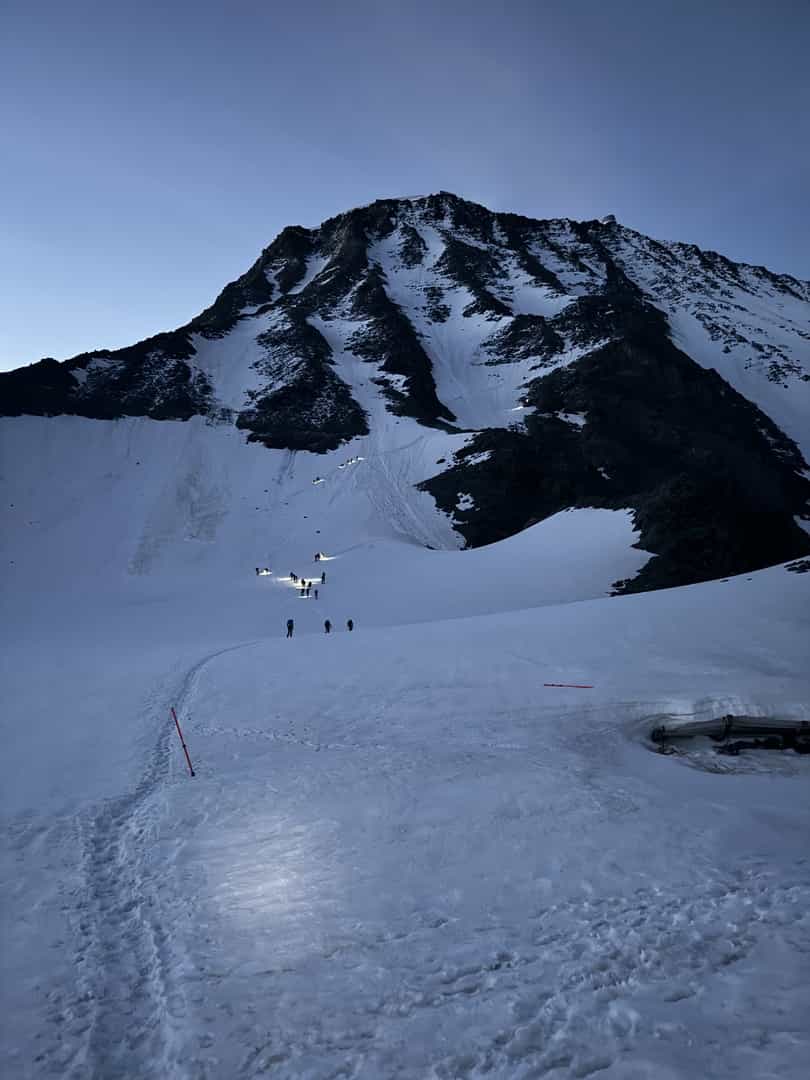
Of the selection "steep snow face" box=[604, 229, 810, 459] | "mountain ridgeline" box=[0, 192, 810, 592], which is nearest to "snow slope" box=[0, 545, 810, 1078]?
"mountain ridgeline" box=[0, 192, 810, 592]

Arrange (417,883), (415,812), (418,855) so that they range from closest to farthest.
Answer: (417,883)
(418,855)
(415,812)

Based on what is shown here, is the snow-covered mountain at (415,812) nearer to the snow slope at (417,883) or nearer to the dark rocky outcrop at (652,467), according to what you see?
the snow slope at (417,883)

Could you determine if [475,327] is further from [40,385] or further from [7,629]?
[7,629]

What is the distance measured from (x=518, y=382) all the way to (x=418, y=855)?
79.5 metres

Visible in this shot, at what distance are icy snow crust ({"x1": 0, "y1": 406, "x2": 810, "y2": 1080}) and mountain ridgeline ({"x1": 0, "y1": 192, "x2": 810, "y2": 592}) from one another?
15747 millimetres

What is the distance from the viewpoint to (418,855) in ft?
21.2

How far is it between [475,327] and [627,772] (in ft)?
331

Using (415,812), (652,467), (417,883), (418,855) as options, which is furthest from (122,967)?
(652,467)

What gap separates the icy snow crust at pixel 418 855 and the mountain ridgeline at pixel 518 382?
51.7 ft

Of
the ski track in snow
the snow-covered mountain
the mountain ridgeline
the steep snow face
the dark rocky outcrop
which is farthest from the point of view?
the steep snow face

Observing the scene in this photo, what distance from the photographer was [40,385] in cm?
6475

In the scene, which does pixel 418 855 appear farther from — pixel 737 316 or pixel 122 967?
pixel 737 316

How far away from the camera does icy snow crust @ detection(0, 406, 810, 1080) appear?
4094mm

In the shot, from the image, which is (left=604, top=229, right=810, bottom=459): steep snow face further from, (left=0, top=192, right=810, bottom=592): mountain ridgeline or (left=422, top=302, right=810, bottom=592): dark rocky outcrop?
(left=422, top=302, right=810, bottom=592): dark rocky outcrop
